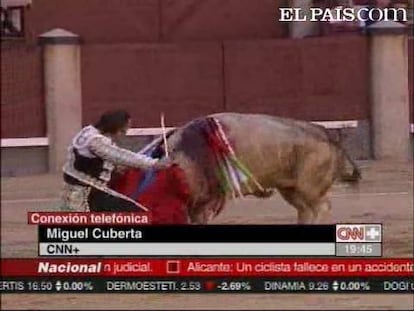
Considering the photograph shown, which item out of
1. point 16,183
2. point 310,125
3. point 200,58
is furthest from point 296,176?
point 16,183

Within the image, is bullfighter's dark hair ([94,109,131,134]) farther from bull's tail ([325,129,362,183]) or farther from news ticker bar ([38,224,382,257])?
bull's tail ([325,129,362,183])

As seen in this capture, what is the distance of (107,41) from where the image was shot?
6383 millimetres

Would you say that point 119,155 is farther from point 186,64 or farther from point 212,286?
point 212,286

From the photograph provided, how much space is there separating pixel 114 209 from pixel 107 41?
2.48 ft

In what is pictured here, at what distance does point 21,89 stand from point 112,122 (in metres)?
0.42

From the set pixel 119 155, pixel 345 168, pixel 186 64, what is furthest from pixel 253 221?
pixel 186 64

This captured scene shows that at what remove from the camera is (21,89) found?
6.36 metres

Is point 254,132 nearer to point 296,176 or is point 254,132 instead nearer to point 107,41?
point 296,176

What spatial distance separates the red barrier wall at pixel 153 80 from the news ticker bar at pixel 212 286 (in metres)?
0.67

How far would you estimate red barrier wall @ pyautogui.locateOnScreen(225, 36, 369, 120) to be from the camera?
633 centimetres

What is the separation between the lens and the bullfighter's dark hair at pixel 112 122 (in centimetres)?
623

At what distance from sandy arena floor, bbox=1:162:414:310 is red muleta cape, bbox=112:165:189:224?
0.18 m

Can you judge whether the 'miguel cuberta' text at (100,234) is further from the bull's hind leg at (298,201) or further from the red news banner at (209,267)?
the bull's hind leg at (298,201)

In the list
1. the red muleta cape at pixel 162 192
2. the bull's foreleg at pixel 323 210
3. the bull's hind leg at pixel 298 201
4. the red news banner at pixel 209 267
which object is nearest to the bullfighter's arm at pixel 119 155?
the red muleta cape at pixel 162 192
